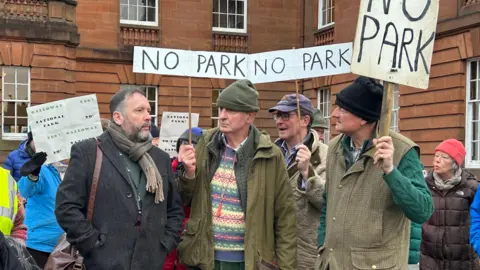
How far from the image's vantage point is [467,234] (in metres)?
6.18

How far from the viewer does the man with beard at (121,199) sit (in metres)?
3.72

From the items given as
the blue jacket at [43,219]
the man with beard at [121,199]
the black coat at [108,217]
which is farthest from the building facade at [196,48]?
the black coat at [108,217]

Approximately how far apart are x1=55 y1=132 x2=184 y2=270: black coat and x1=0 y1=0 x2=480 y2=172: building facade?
13.5 meters

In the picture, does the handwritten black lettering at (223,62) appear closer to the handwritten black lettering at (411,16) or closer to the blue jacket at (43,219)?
the blue jacket at (43,219)

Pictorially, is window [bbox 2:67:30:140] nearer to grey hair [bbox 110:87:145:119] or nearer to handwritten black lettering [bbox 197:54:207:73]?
handwritten black lettering [bbox 197:54:207:73]

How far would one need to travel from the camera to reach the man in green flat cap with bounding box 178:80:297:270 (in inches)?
159

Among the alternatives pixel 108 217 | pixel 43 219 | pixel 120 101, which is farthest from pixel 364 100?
pixel 43 219

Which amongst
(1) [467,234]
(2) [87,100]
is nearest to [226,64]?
(2) [87,100]

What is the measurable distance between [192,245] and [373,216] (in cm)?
123

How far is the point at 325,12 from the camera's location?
23000 millimetres

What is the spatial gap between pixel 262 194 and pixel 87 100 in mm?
2265

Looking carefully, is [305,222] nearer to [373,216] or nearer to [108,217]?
[373,216]

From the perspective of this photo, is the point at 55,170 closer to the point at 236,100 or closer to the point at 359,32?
the point at 236,100

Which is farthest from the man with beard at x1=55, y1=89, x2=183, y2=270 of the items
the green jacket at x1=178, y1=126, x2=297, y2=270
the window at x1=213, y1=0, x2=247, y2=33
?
the window at x1=213, y1=0, x2=247, y2=33
